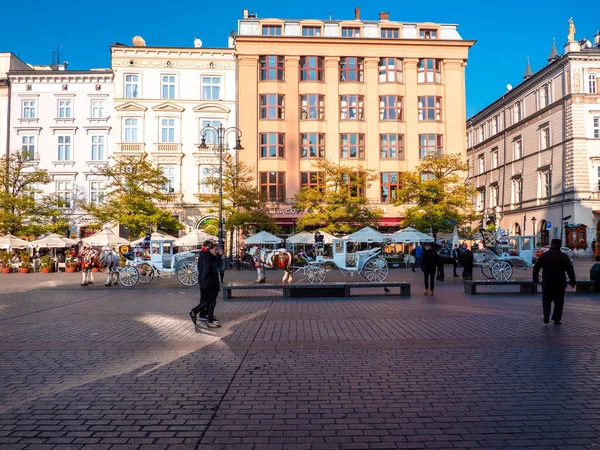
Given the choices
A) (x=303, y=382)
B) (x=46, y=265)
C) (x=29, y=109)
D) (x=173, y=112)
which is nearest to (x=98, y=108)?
(x=29, y=109)

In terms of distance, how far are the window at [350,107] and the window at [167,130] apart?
15712mm

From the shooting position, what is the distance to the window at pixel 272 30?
46.8 metres

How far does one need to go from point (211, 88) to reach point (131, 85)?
23.3 feet

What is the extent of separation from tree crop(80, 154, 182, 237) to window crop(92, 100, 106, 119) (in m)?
7.50

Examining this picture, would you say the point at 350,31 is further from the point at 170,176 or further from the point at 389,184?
the point at 170,176

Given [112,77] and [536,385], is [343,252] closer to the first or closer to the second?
[536,385]

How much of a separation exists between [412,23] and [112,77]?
28757mm

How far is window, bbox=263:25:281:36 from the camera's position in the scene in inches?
1842

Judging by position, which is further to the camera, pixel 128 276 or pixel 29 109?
pixel 29 109

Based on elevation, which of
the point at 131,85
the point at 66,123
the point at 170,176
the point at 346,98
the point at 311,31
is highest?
the point at 311,31

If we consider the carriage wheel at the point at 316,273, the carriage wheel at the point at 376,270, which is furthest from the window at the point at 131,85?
the carriage wheel at the point at 376,270

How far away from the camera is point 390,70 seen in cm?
4672

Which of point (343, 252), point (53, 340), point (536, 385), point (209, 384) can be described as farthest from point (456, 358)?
point (343, 252)

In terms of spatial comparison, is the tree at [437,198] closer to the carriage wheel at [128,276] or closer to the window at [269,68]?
the window at [269,68]
